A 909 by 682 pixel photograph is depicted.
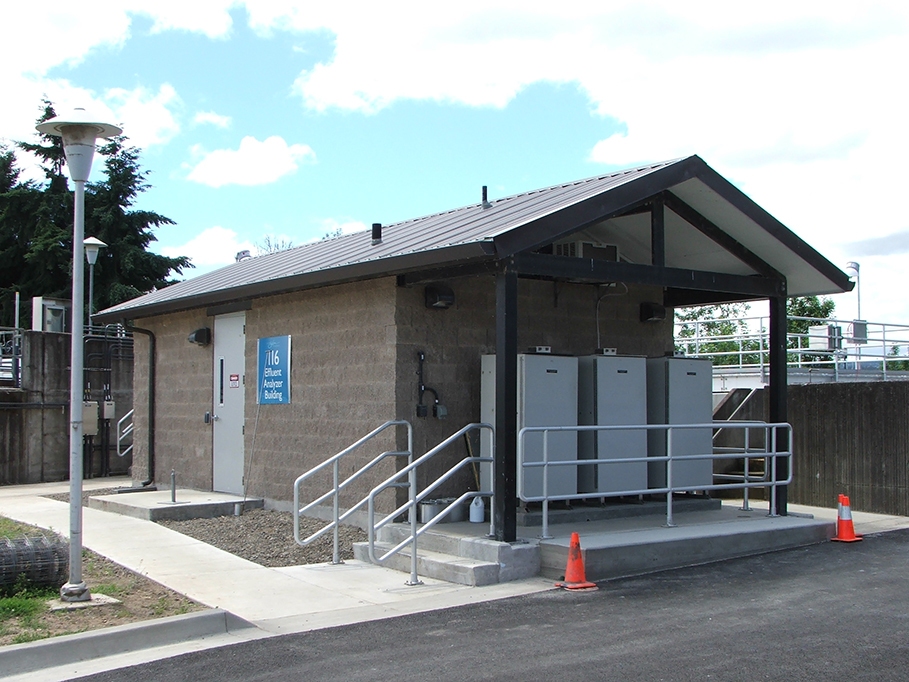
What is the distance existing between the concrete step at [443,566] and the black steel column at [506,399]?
40 centimetres

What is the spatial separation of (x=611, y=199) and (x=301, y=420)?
4830mm

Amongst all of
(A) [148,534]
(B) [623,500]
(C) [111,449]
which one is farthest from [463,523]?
(C) [111,449]

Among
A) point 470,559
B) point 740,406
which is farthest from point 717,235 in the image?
point 740,406

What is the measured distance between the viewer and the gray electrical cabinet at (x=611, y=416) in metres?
10.2

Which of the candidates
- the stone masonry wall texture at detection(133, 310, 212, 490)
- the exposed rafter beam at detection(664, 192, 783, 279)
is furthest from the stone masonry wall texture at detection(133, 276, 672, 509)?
the exposed rafter beam at detection(664, 192, 783, 279)

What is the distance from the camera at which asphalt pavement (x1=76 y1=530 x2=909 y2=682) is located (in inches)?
224

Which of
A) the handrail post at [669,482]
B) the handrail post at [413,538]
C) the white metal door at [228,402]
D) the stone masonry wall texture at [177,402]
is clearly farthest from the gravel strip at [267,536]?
the handrail post at [669,482]

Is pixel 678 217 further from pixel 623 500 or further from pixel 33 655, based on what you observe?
pixel 33 655

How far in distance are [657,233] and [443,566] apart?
402 centimetres

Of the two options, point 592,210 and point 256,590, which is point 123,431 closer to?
point 256,590

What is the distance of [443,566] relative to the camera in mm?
8461

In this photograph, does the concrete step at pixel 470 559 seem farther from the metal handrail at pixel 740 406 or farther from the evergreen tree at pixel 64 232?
the evergreen tree at pixel 64 232

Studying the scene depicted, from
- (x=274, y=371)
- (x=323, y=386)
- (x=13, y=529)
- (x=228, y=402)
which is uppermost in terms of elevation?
(x=274, y=371)

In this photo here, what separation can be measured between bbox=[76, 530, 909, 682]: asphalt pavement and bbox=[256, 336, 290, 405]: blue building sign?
5312 millimetres
